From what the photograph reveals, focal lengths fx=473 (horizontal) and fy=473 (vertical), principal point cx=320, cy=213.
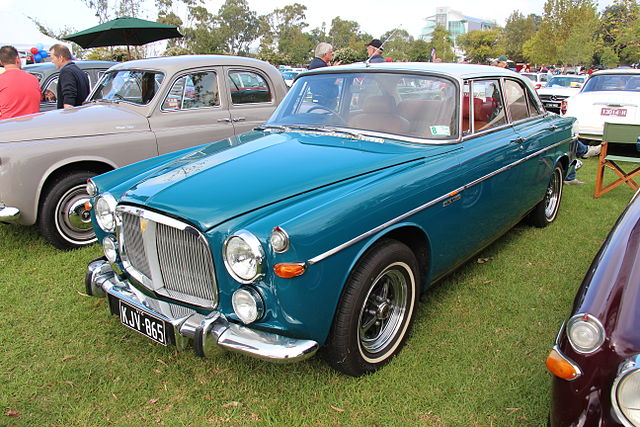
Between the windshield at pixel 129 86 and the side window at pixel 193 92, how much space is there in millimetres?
180

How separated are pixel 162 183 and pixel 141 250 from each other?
1.29 ft

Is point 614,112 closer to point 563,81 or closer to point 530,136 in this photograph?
point 530,136

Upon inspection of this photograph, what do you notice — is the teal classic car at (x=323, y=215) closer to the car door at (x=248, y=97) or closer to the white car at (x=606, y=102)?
the car door at (x=248, y=97)

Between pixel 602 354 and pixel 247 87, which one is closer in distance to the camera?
pixel 602 354

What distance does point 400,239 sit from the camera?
289 cm

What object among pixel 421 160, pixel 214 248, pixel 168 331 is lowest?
pixel 168 331

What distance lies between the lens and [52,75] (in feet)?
25.1

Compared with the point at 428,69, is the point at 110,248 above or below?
below

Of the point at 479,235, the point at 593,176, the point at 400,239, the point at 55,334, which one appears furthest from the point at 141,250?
the point at 593,176

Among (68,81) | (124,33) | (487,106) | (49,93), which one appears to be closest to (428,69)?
(487,106)

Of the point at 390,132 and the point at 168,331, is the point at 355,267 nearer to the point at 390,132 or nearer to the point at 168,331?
the point at 168,331

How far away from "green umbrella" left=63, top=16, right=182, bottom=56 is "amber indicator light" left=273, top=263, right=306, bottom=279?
26.9 feet

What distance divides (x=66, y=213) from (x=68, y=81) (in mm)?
2205

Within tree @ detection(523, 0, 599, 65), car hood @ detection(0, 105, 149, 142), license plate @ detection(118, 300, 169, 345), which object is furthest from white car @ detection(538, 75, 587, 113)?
tree @ detection(523, 0, 599, 65)
